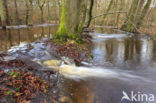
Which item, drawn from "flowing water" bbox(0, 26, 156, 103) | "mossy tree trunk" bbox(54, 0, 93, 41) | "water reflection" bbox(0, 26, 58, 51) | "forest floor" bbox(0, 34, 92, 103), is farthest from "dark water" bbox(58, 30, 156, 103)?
"water reflection" bbox(0, 26, 58, 51)

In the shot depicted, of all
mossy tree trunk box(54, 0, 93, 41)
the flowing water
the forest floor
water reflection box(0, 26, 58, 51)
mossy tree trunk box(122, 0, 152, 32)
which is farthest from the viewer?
mossy tree trunk box(122, 0, 152, 32)

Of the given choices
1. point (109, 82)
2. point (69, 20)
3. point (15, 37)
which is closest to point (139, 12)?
point (69, 20)

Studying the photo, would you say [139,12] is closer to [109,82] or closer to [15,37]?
[109,82]

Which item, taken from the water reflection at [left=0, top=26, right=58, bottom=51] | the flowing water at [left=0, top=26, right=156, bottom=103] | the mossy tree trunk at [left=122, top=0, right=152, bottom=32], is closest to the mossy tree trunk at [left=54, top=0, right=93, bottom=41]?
the flowing water at [left=0, top=26, right=156, bottom=103]

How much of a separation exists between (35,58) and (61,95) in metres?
2.93

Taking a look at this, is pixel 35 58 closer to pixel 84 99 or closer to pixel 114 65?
pixel 84 99

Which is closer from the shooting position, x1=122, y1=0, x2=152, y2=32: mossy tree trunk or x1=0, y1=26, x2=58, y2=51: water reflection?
x1=0, y1=26, x2=58, y2=51: water reflection

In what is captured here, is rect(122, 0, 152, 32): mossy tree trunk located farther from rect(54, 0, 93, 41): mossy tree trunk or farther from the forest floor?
the forest floor

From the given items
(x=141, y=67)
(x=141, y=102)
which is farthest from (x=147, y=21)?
(x=141, y=102)

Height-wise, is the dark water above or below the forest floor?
below

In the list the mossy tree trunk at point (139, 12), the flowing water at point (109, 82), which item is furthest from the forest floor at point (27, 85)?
the mossy tree trunk at point (139, 12)

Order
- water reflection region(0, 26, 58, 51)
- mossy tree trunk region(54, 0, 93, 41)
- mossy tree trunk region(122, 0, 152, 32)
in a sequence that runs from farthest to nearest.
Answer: mossy tree trunk region(122, 0, 152, 32) → water reflection region(0, 26, 58, 51) → mossy tree trunk region(54, 0, 93, 41)

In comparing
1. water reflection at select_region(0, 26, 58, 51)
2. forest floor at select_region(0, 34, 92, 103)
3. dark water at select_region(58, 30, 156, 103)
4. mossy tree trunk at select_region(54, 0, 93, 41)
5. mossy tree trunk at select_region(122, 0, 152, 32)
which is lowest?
dark water at select_region(58, 30, 156, 103)

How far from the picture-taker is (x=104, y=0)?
1389 inches
